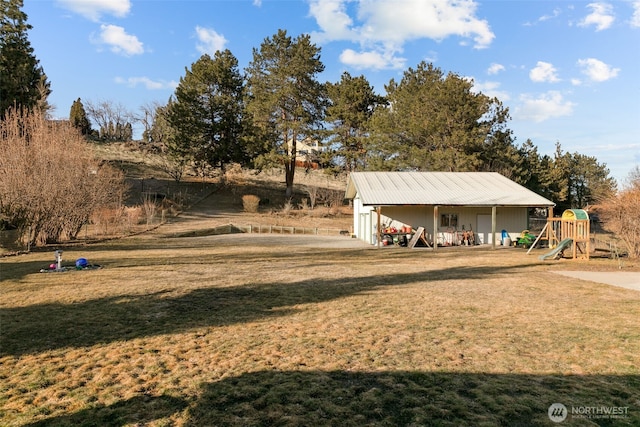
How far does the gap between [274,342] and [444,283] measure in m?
6.33

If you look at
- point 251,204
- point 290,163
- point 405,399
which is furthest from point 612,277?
point 290,163

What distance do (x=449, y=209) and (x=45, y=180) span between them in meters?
20.5

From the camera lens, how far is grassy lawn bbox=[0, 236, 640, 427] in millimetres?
3582

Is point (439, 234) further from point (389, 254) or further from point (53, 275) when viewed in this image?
point (53, 275)

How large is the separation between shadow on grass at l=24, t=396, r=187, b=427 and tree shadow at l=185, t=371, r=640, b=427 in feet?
0.83

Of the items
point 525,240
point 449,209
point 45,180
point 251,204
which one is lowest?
point 525,240

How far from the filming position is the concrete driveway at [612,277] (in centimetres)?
1042

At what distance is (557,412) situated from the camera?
357cm

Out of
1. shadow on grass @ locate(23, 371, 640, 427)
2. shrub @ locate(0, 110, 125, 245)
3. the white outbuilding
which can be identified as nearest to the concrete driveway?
shadow on grass @ locate(23, 371, 640, 427)

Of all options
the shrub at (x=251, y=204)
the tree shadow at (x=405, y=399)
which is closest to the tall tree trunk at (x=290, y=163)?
the shrub at (x=251, y=204)

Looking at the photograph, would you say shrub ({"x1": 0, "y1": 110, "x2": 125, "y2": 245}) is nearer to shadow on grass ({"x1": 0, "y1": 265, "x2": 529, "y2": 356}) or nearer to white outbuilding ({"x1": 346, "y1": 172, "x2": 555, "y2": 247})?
shadow on grass ({"x1": 0, "y1": 265, "x2": 529, "y2": 356})

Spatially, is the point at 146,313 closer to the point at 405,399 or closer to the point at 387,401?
the point at 387,401

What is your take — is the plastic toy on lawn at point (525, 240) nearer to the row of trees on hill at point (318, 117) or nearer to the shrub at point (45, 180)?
the row of trees on hill at point (318, 117)

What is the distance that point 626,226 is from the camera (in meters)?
15.0
